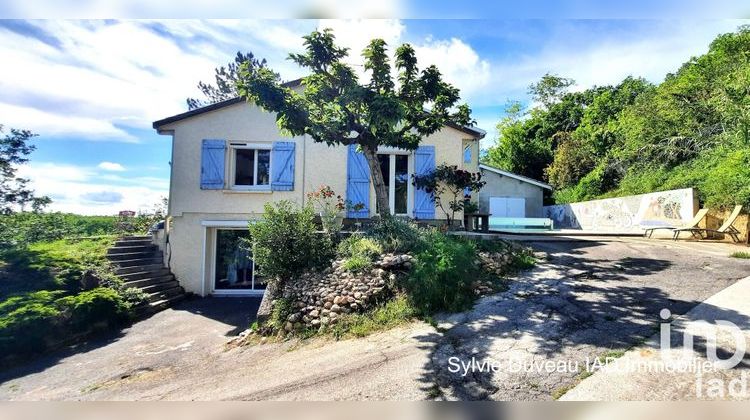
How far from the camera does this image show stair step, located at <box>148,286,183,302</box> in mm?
9200

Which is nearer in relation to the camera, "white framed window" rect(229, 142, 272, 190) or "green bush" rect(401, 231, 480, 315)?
"green bush" rect(401, 231, 480, 315)

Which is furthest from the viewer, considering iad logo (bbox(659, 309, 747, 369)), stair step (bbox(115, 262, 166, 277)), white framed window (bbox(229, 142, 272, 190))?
white framed window (bbox(229, 142, 272, 190))

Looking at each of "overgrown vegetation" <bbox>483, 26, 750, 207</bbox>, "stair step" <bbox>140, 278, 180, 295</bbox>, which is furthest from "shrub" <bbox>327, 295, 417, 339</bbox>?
"overgrown vegetation" <bbox>483, 26, 750, 207</bbox>

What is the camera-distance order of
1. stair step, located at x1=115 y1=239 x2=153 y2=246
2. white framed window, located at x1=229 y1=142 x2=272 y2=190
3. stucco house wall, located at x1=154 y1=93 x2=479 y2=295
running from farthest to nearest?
white framed window, located at x1=229 y1=142 x2=272 y2=190 → stucco house wall, located at x1=154 y1=93 x2=479 y2=295 → stair step, located at x1=115 y1=239 x2=153 y2=246

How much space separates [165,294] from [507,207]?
62.1 feet

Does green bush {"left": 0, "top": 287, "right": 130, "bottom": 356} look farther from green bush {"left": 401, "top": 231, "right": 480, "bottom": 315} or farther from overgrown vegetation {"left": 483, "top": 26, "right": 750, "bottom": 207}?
overgrown vegetation {"left": 483, "top": 26, "right": 750, "bottom": 207}

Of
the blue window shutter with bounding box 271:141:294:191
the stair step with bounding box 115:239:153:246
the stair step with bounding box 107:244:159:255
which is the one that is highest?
the blue window shutter with bounding box 271:141:294:191

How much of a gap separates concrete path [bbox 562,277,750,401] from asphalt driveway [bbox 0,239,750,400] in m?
0.22

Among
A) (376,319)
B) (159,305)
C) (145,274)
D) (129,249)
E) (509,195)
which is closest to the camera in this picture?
(376,319)

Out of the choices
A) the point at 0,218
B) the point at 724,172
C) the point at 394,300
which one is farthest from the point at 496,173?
the point at 0,218

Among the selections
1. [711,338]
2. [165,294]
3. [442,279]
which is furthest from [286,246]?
[711,338]

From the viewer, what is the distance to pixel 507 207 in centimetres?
2164

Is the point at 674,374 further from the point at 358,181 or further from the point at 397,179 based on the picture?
the point at 358,181

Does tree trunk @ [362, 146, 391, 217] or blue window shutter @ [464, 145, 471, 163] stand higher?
blue window shutter @ [464, 145, 471, 163]
